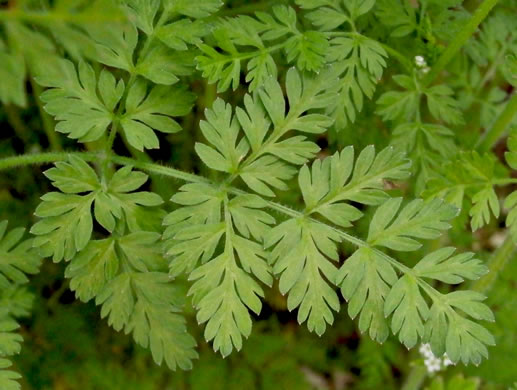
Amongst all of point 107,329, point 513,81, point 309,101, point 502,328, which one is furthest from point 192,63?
point 502,328

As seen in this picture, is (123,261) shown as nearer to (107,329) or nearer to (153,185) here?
(153,185)

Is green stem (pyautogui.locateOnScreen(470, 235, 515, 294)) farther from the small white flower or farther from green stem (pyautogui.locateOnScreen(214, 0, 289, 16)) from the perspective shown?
green stem (pyautogui.locateOnScreen(214, 0, 289, 16))

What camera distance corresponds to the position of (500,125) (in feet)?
7.29

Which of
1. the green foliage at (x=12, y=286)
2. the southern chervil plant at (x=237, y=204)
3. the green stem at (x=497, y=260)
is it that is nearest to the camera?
the southern chervil plant at (x=237, y=204)

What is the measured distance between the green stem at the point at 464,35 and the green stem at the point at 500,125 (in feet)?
0.86

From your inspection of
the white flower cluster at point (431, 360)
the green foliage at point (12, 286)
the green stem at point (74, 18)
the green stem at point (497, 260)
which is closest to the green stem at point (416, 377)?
the white flower cluster at point (431, 360)

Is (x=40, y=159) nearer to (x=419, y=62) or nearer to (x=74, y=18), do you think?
(x=74, y=18)

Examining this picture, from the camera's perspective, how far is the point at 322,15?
2.08 metres

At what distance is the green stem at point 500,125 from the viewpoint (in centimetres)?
217

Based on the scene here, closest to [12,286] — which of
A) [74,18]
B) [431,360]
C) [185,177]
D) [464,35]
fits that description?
[185,177]

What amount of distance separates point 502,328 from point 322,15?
5.47 feet

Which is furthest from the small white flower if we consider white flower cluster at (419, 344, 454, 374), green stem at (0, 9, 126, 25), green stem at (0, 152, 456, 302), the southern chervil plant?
green stem at (0, 9, 126, 25)

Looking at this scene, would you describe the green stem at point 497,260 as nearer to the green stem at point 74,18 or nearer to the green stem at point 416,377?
the green stem at point 416,377

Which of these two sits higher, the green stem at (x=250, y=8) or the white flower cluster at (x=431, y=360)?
the green stem at (x=250, y=8)
